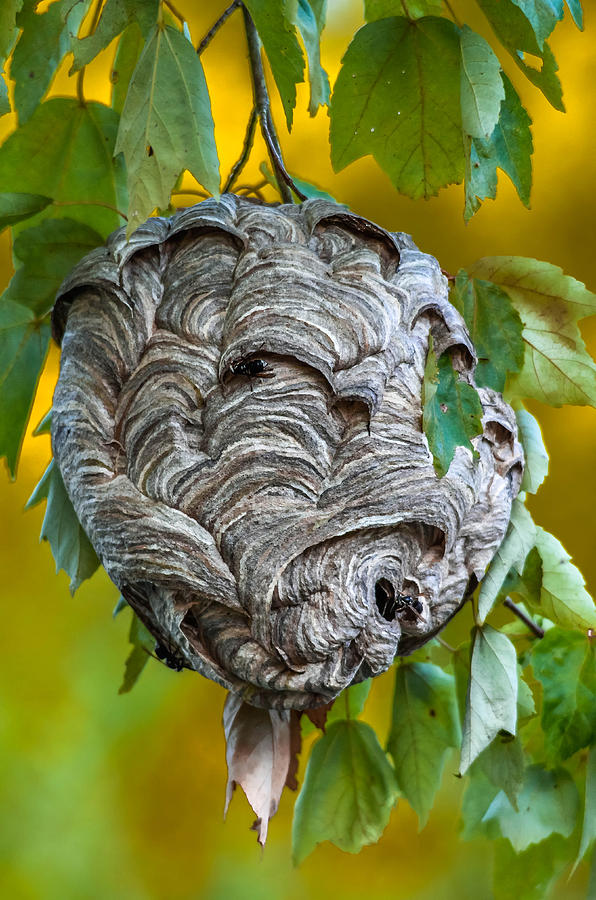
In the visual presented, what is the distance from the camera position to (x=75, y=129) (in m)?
1.09

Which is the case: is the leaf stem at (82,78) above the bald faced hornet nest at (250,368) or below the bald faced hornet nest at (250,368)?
above

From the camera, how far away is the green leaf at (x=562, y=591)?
108 cm

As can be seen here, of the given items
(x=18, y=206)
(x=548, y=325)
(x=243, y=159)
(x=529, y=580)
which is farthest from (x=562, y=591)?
(x=18, y=206)

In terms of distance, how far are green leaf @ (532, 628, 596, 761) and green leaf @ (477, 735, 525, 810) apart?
0.11ft

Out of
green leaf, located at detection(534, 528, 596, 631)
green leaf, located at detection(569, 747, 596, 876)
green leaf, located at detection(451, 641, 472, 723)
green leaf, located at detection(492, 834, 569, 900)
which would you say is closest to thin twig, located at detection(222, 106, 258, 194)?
green leaf, located at detection(534, 528, 596, 631)

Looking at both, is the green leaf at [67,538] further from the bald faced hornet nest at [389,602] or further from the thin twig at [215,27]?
the thin twig at [215,27]

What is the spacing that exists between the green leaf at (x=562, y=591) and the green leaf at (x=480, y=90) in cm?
43

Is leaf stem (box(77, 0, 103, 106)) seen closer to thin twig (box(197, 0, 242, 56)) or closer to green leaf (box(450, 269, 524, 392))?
thin twig (box(197, 0, 242, 56))

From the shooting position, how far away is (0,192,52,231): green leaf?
3.18ft

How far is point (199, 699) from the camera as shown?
2.69 meters

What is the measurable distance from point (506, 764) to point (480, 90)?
0.67 m

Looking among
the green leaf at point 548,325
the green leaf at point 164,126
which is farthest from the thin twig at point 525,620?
the green leaf at point 164,126

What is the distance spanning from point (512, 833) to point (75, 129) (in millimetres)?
927

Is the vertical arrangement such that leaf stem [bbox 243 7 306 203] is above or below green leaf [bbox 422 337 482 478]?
above
